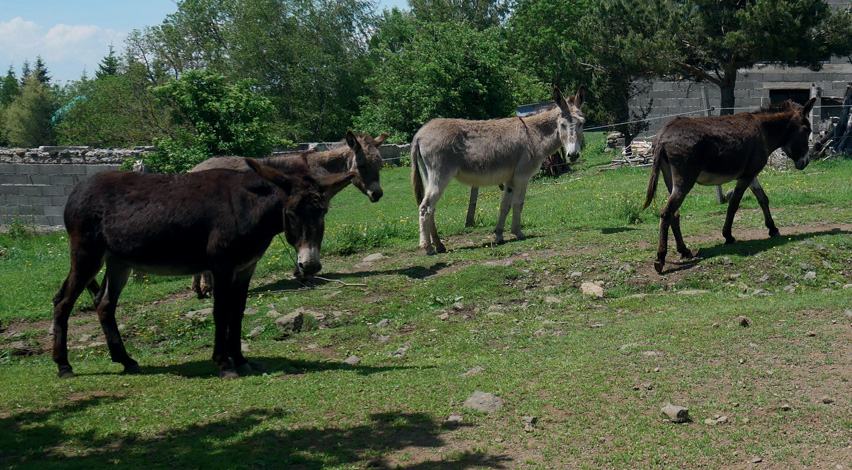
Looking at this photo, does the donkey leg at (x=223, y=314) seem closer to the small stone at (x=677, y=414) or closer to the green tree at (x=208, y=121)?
the small stone at (x=677, y=414)

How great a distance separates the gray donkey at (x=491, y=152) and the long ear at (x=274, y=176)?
596 cm

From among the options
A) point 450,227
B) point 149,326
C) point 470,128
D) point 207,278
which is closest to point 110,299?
point 149,326

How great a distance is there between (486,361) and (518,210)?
6577 millimetres

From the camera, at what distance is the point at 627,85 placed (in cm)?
2889

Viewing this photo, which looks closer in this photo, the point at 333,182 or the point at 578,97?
the point at 333,182

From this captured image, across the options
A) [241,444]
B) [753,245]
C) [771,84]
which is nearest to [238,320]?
[241,444]

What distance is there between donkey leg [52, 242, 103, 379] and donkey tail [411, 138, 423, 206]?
6.69 metres

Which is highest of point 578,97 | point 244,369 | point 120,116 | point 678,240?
point 120,116

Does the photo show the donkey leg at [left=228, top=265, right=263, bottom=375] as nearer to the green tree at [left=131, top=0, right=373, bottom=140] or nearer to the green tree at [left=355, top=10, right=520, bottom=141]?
the green tree at [left=355, top=10, right=520, bottom=141]

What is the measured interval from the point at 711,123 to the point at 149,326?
27.6 ft

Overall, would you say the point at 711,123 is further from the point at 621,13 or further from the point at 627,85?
the point at 627,85

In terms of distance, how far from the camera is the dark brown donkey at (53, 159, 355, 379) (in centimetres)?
682

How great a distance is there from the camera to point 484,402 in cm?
583

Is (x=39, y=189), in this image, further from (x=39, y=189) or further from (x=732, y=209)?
(x=732, y=209)
